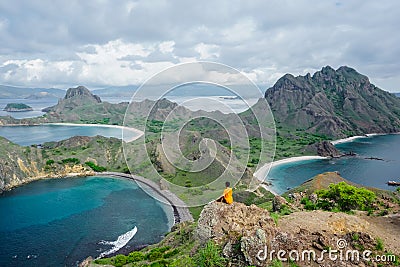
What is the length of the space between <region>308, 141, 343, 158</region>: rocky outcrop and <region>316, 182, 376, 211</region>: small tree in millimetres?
88861

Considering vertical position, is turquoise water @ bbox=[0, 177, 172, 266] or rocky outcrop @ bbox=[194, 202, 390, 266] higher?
rocky outcrop @ bbox=[194, 202, 390, 266]

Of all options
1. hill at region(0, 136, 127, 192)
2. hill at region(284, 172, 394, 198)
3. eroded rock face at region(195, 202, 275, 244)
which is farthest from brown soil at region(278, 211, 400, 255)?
hill at region(0, 136, 127, 192)

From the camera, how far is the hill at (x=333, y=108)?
→ 519ft

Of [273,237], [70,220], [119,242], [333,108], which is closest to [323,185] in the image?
[119,242]

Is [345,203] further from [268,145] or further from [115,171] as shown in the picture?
[115,171]

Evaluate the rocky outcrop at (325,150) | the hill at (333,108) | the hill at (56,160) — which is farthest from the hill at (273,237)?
the hill at (333,108)

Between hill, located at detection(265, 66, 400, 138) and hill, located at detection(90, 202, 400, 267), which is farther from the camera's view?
hill, located at detection(265, 66, 400, 138)

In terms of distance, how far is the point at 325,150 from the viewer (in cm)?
11044

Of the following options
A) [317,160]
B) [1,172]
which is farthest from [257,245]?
[317,160]

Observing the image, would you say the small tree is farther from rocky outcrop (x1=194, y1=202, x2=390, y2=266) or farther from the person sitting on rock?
the person sitting on rock

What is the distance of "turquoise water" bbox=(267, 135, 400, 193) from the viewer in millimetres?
79000

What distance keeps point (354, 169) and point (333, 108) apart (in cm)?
9932

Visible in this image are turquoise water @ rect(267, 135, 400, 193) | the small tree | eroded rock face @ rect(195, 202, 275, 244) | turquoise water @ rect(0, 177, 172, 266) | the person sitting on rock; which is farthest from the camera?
turquoise water @ rect(267, 135, 400, 193)

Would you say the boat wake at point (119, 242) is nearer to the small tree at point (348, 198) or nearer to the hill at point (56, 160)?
the small tree at point (348, 198)
